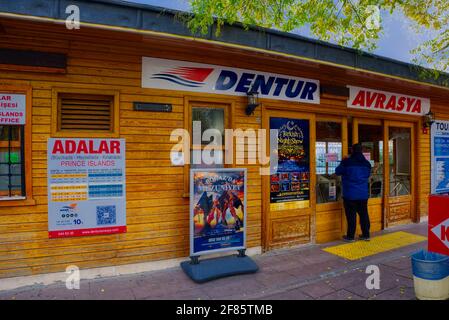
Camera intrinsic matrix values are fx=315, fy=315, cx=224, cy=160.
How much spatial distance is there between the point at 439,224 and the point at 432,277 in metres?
0.64

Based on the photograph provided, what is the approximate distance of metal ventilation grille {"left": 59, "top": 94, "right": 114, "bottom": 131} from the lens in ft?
14.3

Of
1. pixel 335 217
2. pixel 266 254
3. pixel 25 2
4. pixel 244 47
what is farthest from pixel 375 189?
pixel 25 2

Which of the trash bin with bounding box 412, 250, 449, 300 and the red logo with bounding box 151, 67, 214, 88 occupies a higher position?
the red logo with bounding box 151, 67, 214, 88

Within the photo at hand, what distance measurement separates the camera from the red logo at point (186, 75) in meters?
4.75

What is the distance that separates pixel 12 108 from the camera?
4.04 metres

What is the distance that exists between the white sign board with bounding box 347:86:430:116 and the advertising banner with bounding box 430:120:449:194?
31.5 inches

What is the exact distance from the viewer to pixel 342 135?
6508 mm

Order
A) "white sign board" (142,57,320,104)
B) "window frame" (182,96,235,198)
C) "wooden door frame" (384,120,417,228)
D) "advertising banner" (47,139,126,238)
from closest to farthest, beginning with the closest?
"advertising banner" (47,139,126,238) < "white sign board" (142,57,320,104) < "window frame" (182,96,235,198) < "wooden door frame" (384,120,417,228)

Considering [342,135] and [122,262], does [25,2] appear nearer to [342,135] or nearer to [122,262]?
[122,262]

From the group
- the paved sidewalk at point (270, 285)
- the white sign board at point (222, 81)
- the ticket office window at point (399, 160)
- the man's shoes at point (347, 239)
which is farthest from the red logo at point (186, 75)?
the ticket office window at point (399, 160)

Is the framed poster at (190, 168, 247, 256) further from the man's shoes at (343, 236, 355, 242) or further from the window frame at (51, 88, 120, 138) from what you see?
the man's shoes at (343, 236, 355, 242)

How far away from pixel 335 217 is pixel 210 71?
386 centimetres

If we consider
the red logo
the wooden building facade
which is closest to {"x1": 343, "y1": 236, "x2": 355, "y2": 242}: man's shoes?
the wooden building facade

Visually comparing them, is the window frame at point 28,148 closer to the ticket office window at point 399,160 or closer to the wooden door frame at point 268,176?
the wooden door frame at point 268,176
